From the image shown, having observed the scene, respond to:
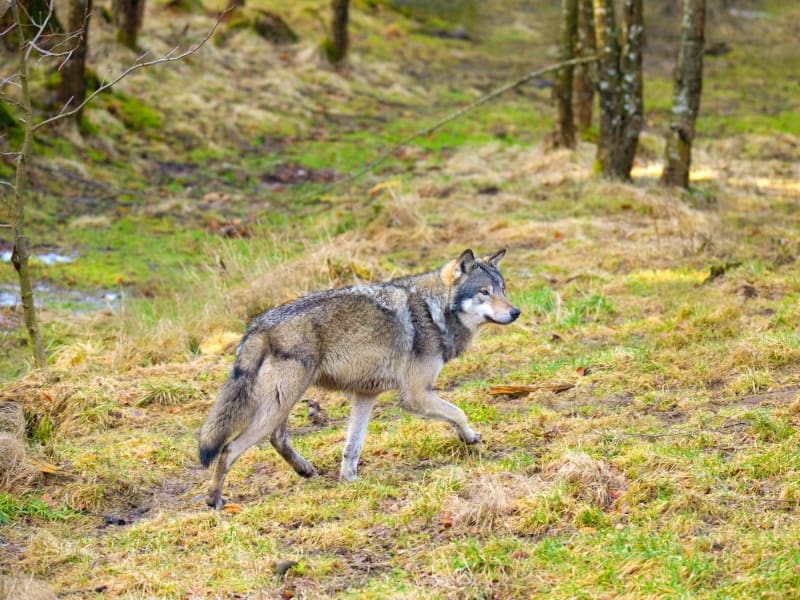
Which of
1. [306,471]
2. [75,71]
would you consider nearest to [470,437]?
[306,471]

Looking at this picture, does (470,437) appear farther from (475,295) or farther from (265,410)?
(265,410)

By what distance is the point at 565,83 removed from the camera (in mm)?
19500

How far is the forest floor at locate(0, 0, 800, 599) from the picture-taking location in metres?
5.98

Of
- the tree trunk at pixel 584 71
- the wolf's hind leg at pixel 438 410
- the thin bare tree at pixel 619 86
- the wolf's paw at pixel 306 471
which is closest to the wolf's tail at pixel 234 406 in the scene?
the wolf's paw at pixel 306 471

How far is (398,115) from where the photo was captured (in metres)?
25.3

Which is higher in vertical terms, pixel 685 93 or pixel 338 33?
pixel 685 93

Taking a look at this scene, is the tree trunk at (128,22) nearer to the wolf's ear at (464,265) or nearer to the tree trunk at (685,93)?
the tree trunk at (685,93)

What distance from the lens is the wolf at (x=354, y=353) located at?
7.13 metres

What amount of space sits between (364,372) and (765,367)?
348 centimetres

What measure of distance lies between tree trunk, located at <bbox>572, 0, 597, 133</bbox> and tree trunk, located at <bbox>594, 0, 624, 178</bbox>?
350 mm

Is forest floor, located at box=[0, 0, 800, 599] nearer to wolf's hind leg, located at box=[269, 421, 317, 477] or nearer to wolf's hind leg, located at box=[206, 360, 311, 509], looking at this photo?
wolf's hind leg, located at box=[269, 421, 317, 477]

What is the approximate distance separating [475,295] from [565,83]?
1237 cm

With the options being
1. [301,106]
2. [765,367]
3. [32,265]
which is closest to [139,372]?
[32,265]

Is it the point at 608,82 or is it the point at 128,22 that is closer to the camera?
the point at 608,82
